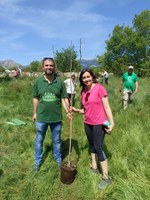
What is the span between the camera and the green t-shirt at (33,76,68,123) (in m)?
4.31

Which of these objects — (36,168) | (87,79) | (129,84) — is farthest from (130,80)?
(36,168)

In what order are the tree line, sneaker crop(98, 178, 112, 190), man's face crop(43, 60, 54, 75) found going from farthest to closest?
the tree line < man's face crop(43, 60, 54, 75) < sneaker crop(98, 178, 112, 190)

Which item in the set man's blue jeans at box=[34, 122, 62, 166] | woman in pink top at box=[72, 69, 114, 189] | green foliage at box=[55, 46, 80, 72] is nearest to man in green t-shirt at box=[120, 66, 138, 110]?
green foliage at box=[55, 46, 80, 72]

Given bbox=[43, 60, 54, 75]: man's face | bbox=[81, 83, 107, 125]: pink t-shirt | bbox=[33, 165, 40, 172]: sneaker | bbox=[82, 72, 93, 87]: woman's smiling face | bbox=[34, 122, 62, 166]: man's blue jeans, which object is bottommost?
bbox=[33, 165, 40, 172]: sneaker

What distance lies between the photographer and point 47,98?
4.33 metres

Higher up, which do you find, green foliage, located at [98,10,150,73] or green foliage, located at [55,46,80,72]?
green foliage, located at [98,10,150,73]

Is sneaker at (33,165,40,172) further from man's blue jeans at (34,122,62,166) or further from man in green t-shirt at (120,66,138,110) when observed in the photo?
man in green t-shirt at (120,66,138,110)

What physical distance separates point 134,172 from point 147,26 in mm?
51243

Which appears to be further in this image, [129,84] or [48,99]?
[129,84]

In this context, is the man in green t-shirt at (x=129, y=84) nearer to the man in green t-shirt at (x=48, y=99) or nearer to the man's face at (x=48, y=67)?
the man in green t-shirt at (x=48, y=99)

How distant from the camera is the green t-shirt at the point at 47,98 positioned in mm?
4312

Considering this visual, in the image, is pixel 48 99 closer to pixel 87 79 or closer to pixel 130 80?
pixel 87 79

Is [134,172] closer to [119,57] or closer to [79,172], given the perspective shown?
[79,172]

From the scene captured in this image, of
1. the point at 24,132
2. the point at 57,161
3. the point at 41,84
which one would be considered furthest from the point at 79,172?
the point at 24,132
